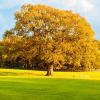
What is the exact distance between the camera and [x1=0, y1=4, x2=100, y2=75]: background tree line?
74.4 metres

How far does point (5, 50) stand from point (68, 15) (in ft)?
44.5

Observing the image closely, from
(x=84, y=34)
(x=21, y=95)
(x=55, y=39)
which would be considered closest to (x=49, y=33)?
(x=55, y=39)

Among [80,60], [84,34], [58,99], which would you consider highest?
[84,34]

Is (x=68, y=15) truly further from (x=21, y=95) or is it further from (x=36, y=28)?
(x=21, y=95)

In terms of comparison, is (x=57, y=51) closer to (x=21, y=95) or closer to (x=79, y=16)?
(x=79, y=16)

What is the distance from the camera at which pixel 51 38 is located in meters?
75.1

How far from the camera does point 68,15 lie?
77.7m

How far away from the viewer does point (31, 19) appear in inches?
2990

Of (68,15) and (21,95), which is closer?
(21,95)

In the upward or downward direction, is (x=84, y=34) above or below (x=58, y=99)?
above

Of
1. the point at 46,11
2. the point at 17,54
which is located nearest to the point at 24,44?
the point at 17,54

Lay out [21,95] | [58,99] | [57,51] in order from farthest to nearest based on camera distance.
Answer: [57,51], [21,95], [58,99]

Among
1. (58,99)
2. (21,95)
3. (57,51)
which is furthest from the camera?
(57,51)

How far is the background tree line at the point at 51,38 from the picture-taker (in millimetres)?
74375
